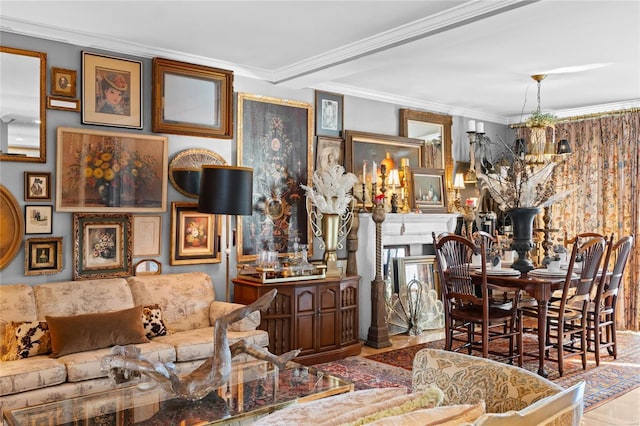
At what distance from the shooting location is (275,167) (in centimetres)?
517

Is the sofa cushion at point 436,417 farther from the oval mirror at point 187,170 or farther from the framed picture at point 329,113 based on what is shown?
the framed picture at point 329,113

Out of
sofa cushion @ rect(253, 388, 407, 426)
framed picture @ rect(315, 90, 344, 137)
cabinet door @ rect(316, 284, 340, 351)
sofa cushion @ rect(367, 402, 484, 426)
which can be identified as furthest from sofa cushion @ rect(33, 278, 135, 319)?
sofa cushion @ rect(367, 402, 484, 426)

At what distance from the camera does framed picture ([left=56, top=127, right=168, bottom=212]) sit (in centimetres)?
405

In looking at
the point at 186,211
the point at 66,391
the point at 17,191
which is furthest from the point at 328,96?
the point at 66,391

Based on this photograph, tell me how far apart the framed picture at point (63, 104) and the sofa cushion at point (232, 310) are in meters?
1.81

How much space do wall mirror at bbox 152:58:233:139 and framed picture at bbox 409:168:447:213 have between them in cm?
235

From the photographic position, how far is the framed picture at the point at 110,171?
4051 millimetres

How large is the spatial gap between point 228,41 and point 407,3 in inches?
58.2

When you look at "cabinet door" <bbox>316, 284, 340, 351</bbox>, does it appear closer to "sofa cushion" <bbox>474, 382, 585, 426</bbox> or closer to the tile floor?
the tile floor

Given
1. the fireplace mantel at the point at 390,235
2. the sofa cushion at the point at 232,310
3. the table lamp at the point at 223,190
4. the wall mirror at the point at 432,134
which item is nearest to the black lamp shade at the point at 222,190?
the table lamp at the point at 223,190

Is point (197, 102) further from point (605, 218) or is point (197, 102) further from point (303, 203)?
point (605, 218)

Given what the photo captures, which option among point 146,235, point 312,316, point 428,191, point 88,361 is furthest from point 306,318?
point 428,191

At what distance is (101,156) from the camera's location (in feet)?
13.8

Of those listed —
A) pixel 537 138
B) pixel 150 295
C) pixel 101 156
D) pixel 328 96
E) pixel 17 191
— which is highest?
pixel 328 96
